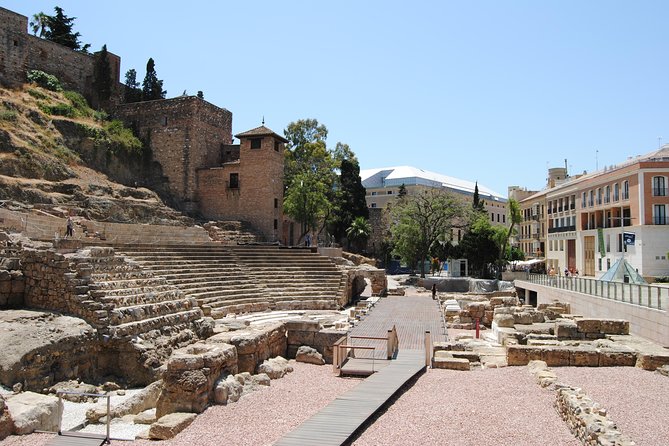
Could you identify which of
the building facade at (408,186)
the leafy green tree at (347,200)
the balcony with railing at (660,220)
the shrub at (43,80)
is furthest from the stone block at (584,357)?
the building facade at (408,186)

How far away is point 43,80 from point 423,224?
2784 centimetres

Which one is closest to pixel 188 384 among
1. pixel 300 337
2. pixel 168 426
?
pixel 168 426

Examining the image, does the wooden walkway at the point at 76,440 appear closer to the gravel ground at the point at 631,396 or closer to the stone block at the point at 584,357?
the gravel ground at the point at 631,396

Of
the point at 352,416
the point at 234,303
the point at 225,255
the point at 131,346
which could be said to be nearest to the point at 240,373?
the point at 131,346

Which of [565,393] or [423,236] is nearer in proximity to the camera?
[565,393]

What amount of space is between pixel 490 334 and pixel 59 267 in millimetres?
13095

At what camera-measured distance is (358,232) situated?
4506 centimetres

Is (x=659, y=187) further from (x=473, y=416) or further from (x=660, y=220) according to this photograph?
(x=473, y=416)

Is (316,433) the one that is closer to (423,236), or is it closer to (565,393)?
(565,393)

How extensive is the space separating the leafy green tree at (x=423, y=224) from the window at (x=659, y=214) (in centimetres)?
1294

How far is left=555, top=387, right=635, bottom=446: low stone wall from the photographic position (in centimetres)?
659

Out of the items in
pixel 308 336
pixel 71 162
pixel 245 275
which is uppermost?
pixel 71 162

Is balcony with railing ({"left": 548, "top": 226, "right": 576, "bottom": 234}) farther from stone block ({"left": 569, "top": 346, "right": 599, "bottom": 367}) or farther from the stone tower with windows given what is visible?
stone block ({"left": 569, "top": 346, "right": 599, "bottom": 367})

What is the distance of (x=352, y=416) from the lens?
833cm
